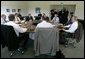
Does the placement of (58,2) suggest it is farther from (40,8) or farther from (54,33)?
(54,33)

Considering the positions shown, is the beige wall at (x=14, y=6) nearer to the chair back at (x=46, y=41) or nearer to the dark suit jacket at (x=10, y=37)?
the dark suit jacket at (x=10, y=37)

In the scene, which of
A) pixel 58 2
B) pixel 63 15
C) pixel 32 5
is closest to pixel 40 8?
pixel 32 5

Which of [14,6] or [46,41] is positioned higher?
[14,6]

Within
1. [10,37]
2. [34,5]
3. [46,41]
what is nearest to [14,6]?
[34,5]

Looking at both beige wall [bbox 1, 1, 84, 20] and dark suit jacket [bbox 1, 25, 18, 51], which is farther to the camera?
beige wall [bbox 1, 1, 84, 20]

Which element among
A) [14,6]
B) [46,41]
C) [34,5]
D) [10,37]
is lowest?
[46,41]

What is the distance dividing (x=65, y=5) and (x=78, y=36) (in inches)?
212

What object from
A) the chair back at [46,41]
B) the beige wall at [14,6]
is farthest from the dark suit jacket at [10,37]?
the beige wall at [14,6]

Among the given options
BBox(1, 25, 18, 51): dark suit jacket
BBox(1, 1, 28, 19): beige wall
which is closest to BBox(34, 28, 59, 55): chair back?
BBox(1, 25, 18, 51): dark suit jacket

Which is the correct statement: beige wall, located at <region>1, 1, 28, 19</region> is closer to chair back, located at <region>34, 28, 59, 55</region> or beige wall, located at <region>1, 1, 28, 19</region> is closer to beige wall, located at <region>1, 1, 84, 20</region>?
beige wall, located at <region>1, 1, 84, 20</region>

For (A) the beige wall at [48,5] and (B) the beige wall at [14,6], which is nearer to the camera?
(A) the beige wall at [48,5]

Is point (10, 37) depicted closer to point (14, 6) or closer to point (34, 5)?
point (14, 6)

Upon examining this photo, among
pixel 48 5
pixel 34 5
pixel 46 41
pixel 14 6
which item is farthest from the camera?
pixel 34 5

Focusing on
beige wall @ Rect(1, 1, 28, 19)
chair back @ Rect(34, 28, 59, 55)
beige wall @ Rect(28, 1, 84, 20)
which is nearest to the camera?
chair back @ Rect(34, 28, 59, 55)
